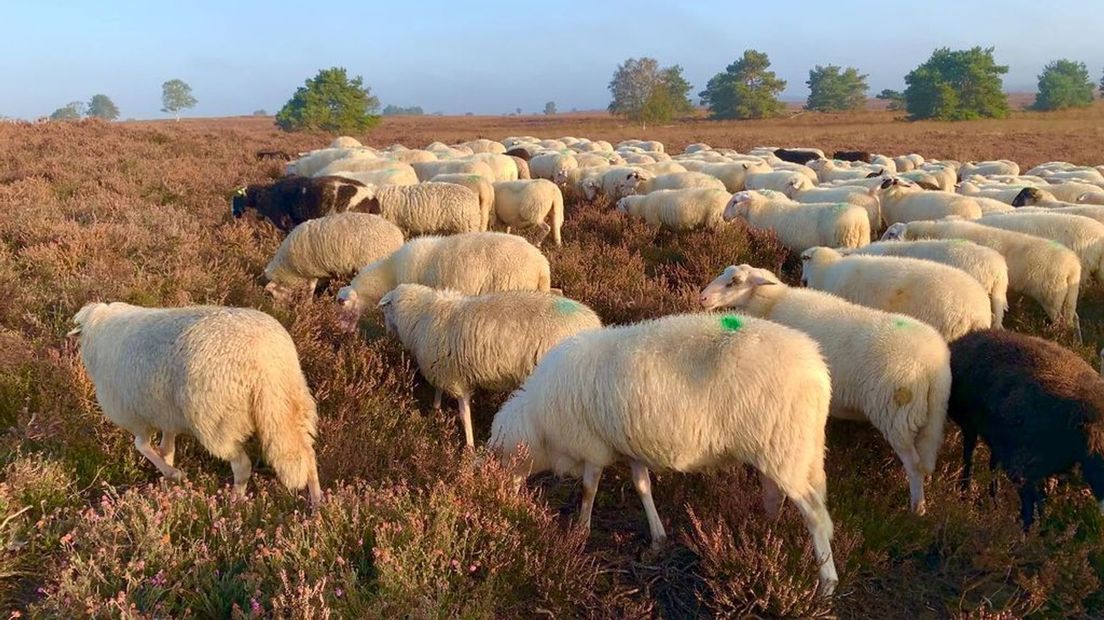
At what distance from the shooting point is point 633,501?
3.72m

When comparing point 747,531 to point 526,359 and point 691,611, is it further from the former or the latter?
point 526,359

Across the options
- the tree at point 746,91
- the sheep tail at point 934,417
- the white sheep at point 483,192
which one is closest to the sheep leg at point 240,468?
the sheep tail at point 934,417

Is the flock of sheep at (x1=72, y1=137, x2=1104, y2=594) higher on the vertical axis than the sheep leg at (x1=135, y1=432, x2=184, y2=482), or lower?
higher

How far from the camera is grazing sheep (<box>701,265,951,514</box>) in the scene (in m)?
3.85

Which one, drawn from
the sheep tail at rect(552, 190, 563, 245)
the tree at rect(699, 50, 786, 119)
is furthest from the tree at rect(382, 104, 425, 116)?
the sheep tail at rect(552, 190, 563, 245)

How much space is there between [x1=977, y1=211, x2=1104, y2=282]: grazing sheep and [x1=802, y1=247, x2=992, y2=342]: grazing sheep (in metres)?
2.61

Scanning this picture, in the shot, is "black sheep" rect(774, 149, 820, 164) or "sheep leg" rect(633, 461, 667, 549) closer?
"sheep leg" rect(633, 461, 667, 549)

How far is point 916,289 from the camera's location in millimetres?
5219

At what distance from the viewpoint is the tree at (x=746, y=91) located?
66.9 metres

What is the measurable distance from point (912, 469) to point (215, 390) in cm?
386

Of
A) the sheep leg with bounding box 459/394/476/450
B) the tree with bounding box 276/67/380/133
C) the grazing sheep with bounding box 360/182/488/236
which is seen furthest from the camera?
the tree with bounding box 276/67/380/133

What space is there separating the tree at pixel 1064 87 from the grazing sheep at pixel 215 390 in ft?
266

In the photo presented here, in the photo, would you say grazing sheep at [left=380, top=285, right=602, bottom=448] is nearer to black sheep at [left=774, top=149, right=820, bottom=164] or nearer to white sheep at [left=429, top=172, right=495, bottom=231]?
white sheep at [left=429, top=172, right=495, bottom=231]

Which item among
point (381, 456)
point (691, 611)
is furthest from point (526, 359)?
point (691, 611)
